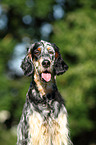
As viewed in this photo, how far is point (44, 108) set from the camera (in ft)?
12.0

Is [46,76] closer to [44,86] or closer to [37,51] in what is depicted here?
[44,86]

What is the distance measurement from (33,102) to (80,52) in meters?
12.5

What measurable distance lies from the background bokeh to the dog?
11526 mm

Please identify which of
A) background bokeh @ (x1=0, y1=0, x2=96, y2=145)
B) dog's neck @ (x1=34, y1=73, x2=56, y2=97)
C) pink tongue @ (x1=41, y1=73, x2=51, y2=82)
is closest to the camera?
pink tongue @ (x1=41, y1=73, x2=51, y2=82)

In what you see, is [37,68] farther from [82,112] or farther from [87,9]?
[87,9]

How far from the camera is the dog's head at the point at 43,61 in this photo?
12.1 ft

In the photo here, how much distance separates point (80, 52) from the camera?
15961 millimetres

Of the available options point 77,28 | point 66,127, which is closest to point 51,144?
point 66,127

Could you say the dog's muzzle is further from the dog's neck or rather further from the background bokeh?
the background bokeh

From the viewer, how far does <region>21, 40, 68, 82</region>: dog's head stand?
3.68 m

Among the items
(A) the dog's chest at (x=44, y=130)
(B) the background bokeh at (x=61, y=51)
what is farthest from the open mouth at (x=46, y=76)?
(B) the background bokeh at (x=61, y=51)

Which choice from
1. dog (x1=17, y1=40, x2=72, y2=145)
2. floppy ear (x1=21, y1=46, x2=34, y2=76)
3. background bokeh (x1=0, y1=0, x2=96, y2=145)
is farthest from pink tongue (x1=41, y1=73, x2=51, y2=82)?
background bokeh (x1=0, y1=0, x2=96, y2=145)

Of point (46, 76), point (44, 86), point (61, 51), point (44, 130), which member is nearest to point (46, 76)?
point (46, 76)

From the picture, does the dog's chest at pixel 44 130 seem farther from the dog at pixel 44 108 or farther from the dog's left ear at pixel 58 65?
the dog's left ear at pixel 58 65
